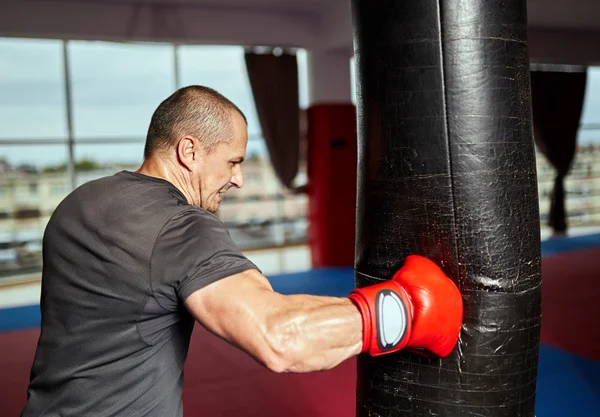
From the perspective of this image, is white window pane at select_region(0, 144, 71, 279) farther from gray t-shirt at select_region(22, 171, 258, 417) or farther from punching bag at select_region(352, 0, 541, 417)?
punching bag at select_region(352, 0, 541, 417)

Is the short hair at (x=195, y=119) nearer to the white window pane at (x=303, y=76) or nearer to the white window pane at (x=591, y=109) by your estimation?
the white window pane at (x=303, y=76)

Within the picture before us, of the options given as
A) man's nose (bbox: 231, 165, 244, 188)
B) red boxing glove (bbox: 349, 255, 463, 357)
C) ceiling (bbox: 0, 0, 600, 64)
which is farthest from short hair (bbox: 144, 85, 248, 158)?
ceiling (bbox: 0, 0, 600, 64)

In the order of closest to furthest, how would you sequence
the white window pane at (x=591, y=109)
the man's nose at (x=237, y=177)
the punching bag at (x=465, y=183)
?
the punching bag at (x=465, y=183)
the man's nose at (x=237, y=177)
the white window pane at (x=591, y=109)

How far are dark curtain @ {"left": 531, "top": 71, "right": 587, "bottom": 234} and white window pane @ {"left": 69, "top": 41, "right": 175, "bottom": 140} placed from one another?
550 cm

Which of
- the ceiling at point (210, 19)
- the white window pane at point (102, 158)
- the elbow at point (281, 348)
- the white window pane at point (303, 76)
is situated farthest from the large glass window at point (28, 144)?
the elbow at point (281, 348)

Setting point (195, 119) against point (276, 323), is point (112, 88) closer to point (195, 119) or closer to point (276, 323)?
point (195, 119)

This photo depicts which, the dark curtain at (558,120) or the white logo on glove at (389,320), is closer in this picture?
the white logo on glove at (389,320)

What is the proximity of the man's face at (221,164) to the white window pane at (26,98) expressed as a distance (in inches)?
226

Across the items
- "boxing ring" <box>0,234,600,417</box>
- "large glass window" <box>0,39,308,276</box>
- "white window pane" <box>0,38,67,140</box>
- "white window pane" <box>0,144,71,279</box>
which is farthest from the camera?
"white window pane" <box>0,144,71,279</box>

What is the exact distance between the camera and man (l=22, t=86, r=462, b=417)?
42.3 inches

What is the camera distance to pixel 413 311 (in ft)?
3.81

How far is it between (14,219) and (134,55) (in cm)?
294

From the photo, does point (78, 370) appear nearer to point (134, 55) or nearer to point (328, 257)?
point (328, 257)

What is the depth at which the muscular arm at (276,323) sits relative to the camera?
1.04 metres
